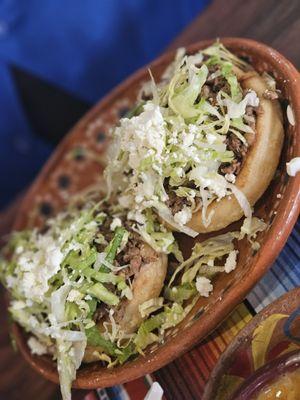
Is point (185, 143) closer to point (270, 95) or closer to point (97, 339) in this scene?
point (270, 95)

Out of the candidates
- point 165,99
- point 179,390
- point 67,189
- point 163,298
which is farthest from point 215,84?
point 67,189

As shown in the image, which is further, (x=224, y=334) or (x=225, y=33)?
(x=225, y=33)

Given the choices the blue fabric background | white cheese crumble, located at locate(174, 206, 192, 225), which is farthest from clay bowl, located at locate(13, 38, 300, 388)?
the blue fabric background

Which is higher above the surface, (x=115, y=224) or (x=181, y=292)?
(x=115, y=224)

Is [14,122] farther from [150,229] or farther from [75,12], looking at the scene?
[150,229]

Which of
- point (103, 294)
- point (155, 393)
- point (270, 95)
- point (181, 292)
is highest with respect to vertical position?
point (270, 95)

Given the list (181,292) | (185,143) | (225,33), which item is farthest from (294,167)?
(225,33)

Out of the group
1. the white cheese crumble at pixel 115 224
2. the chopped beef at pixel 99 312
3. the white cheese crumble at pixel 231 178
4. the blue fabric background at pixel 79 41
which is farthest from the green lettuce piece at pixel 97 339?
the blue fabric background at pixel 79 41

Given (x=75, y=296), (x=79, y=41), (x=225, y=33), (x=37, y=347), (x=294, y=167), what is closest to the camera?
(x=294, y=167)
